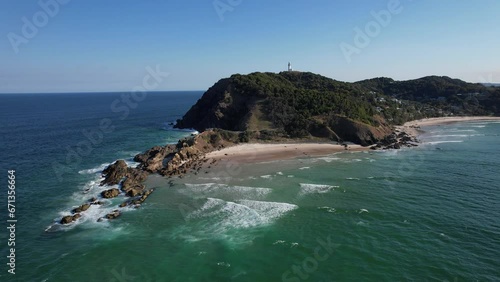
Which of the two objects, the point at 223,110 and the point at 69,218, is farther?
the point at 223,110

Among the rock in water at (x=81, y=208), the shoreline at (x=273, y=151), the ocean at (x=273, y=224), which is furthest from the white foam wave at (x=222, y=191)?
the shoreline at (x=273, y=151)

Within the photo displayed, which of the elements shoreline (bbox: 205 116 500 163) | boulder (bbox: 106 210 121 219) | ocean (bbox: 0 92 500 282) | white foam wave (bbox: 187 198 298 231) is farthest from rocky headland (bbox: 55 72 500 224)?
white foam wave (bbox: 187 198 298 231)

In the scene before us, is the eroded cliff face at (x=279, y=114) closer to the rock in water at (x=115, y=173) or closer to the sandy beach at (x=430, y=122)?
the sandy beach at (x=430, y=122)

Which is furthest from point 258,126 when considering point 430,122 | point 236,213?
point 430,122

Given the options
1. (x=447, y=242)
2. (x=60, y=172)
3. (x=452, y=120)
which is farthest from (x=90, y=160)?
(x=452, y=120)

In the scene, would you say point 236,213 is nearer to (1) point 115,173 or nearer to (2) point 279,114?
(1) point 115,173

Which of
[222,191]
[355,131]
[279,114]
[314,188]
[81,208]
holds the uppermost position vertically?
[279,114]

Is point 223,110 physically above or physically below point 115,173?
above
